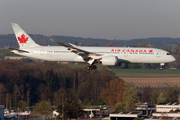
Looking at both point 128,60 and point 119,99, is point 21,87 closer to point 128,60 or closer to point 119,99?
point 119,99

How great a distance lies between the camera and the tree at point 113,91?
9106 centimetres

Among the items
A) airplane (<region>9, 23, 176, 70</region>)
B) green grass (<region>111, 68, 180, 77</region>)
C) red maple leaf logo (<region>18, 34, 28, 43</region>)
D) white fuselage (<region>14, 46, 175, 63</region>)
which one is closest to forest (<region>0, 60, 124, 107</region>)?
green grass (<region>111, 68, 180, 77</region>)

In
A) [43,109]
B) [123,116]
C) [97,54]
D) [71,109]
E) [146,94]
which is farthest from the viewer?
[146,94]

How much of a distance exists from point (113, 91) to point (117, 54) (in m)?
50.1

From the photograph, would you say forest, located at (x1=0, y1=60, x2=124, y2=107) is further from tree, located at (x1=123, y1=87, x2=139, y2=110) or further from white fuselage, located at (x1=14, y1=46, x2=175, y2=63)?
white fuselage, located at (x1=14, y1=46, x2=175, y2=63)

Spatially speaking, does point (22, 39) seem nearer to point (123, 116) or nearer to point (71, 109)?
point (71, 109)

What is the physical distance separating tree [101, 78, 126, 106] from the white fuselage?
43.5 m

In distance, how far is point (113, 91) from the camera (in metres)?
95.0

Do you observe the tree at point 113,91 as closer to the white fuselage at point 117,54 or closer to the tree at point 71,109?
the tree at point 71,109

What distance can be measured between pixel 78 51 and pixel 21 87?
56505 mm

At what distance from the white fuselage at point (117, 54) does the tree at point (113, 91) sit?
143ft

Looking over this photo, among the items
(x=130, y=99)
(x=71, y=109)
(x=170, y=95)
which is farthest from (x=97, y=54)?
(x=170, y=95)

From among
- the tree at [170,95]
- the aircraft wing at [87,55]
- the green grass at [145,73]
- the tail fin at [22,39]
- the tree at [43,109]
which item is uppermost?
the tail fin at [22,39]

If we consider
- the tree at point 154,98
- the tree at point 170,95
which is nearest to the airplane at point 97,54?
the tree at point 170,95
